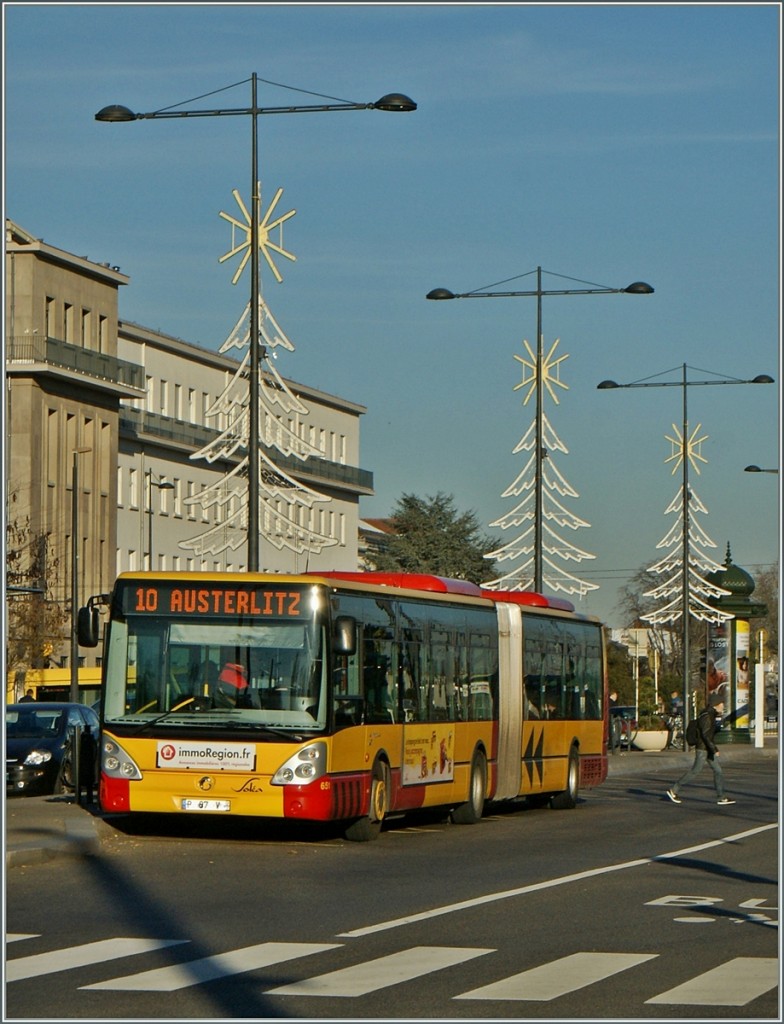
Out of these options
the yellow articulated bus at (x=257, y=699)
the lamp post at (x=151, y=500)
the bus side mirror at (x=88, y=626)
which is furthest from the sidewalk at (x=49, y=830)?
the lamp post at (x=151, y=500)

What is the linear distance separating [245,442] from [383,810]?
6.54 meters

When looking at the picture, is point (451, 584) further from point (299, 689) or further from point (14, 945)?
point (14, 945)

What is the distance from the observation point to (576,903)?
633 inches

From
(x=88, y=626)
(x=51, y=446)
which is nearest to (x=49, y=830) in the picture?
(x=88, y=626)

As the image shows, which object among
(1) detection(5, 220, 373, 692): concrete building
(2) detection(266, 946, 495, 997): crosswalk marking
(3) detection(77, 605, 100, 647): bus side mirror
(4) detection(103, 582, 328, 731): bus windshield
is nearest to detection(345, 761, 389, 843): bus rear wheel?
(4) detection(103, 582, 328, 731): bus windshield

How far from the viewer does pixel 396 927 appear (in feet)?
46.9

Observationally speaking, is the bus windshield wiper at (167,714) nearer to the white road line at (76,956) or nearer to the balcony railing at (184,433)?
the white road line at (76,956)

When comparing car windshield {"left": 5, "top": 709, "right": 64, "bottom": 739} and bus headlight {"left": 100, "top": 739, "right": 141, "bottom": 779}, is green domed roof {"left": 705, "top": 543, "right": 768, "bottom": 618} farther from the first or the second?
bus headlight {"left": 100, "top": 739, "right": 141, "bottom": 779}

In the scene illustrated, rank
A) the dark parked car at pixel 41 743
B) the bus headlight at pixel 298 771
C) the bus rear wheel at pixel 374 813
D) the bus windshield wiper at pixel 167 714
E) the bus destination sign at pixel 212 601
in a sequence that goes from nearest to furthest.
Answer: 1. the bus headlight at pixel 298 771
2. the bus windshield wiper at pixel 167 714
3. the bus destination sign at pixel 212 601
4. the bus rear wheel at pixel 374 813
5. the dark parked car at pixel 41 743

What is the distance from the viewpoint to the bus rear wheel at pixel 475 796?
92.1ft

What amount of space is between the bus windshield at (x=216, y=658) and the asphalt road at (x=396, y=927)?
1379 millimetres

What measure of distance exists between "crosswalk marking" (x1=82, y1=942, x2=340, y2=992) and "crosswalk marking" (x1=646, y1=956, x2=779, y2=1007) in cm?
238

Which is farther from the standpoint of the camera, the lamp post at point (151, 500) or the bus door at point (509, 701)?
the lamp post at point (151, 500)

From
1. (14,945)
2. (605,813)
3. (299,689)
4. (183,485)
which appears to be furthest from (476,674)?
(183,485)
